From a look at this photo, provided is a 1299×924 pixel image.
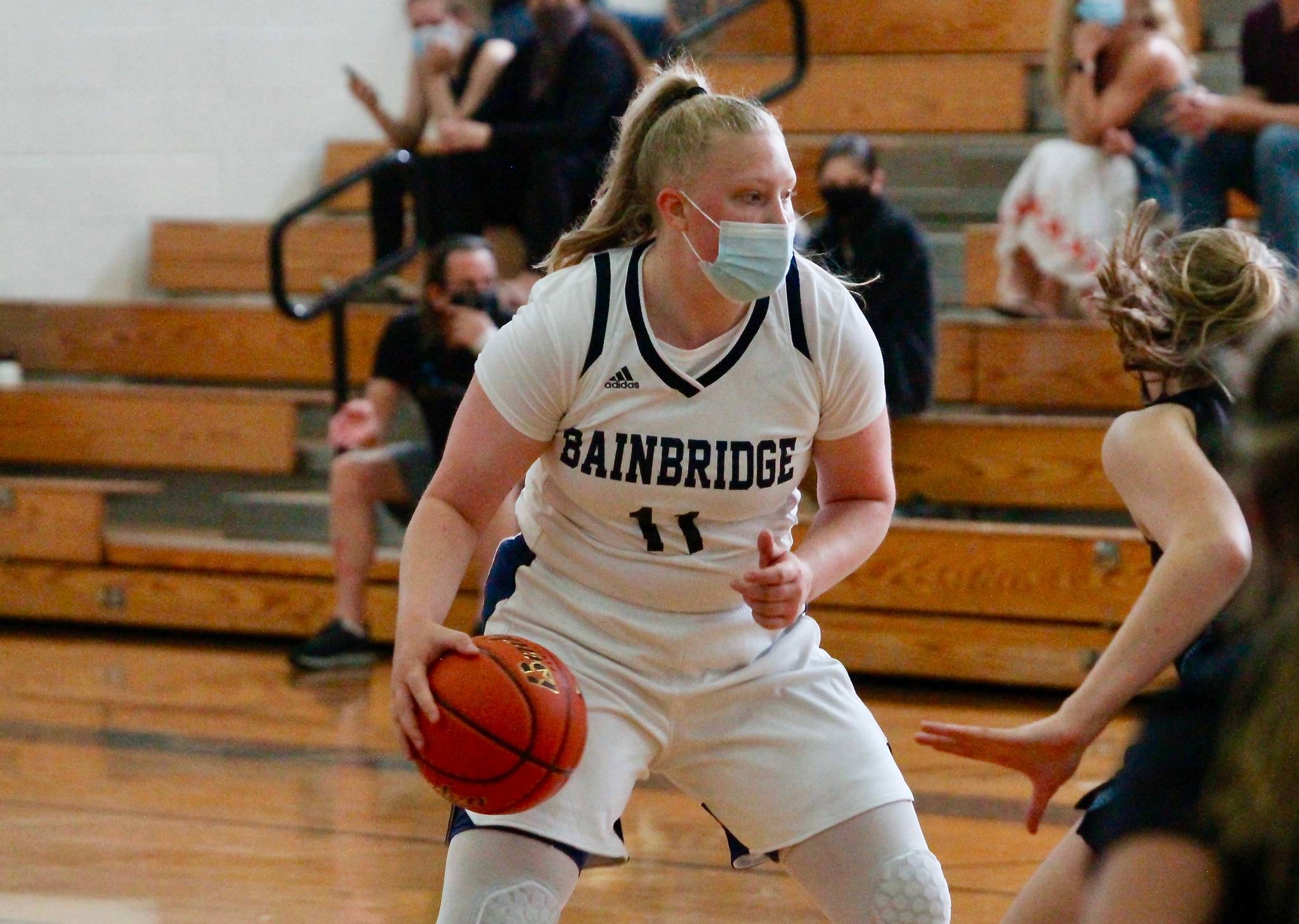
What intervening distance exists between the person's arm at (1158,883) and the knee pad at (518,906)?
89 cm

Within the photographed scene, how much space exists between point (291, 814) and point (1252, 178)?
319 centimetres

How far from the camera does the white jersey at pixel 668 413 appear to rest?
7.18 feet

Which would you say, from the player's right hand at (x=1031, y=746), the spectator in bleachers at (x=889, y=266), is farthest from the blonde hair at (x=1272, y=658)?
the spectator in bleachers at (x=889, y=266)

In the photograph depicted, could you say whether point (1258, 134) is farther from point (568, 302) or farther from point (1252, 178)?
point (568, 302)

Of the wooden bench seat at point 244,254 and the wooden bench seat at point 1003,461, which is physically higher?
the wooden bench seat at point 1003,461

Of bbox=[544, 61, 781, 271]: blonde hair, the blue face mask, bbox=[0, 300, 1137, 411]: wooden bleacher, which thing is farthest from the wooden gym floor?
the blue face mask

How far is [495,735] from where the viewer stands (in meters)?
2.01

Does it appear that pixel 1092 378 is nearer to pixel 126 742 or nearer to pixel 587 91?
pixel 587 91

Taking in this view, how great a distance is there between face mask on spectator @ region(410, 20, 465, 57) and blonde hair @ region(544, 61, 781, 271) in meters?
4.16

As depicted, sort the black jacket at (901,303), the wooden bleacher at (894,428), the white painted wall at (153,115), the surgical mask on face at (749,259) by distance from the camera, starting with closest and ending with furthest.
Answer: the surgical mask on face at (749,259)
the wooden bleacher at (894,428)
the black jacket at (901,303)
the white painted wall at (153,115)

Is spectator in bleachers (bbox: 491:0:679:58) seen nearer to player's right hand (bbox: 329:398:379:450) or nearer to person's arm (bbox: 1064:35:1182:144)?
person's arm (bbox: 1064:35:1182:144)

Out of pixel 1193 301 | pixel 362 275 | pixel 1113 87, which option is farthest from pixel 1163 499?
pixel 362 275

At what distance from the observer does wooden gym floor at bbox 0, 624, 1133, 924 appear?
10.4 feet

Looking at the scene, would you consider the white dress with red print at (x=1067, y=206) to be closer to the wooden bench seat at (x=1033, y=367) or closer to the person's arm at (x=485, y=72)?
the wooden bench seat at (x=1033, y=367)
